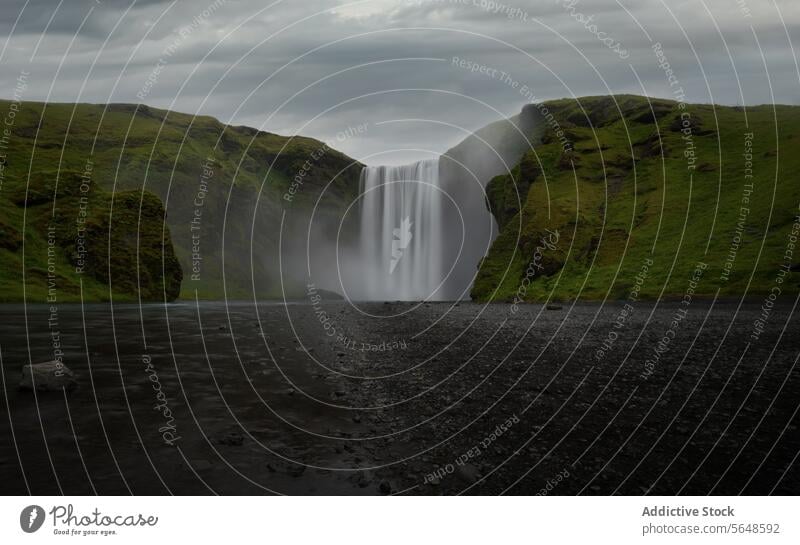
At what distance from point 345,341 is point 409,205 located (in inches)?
4549

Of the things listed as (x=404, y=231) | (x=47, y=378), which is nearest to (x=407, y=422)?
(x=47, y=378)

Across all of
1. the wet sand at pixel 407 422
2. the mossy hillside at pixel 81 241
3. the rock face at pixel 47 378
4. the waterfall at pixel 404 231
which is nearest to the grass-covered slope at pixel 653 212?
the waterfall at pixel 404 231

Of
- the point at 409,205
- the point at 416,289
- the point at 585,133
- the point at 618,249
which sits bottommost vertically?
the point at 416,289

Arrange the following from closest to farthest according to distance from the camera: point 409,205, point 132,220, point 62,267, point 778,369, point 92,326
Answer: point 778,369 < point 92,326 < point 62,267 < point 132,220 < point 409,205

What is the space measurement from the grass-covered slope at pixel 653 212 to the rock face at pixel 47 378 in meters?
87.5

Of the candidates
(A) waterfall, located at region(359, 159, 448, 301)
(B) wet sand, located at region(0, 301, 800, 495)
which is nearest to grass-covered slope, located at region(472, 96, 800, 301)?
(A) waterfall, located at region(359, 159, 448, 301)

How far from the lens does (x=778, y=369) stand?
22859 mm

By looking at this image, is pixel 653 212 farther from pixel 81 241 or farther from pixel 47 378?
pixel 47 378

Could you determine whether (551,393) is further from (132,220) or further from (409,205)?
(409,205)

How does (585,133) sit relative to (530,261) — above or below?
above

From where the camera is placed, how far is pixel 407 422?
50.4ft

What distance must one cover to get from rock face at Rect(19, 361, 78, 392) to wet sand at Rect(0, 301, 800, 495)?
547mm

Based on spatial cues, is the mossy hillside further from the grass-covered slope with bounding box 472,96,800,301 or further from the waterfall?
the grass-covered slope with bounding box 472,96,800,301

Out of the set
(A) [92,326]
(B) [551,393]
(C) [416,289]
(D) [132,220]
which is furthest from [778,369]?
(C) [416,289]
